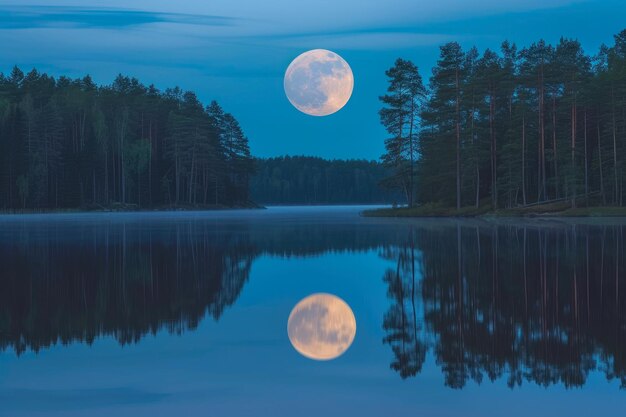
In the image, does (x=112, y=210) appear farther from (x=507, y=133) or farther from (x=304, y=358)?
(x=304, y=358)

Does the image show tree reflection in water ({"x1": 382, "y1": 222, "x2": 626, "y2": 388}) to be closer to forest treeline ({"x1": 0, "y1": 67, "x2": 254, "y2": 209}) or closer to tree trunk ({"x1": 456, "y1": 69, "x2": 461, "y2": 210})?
tree trunk ({"x1": 456, "y1": 69, "x2": 461, "y2": 210})

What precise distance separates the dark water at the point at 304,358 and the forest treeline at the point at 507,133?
45.4 m

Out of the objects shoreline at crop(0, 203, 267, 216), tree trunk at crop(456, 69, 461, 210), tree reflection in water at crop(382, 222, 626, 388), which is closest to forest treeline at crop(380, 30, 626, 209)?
tree trunk at crop(456, 69, 461, 210)

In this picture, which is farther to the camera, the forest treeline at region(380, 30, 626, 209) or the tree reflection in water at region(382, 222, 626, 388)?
the forest treeline at region(380, 30, 626, 209)

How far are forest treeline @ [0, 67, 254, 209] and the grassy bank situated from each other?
170 ft

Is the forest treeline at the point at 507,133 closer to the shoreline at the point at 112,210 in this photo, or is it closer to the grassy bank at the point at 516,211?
the grassy bank at the point at 516,211

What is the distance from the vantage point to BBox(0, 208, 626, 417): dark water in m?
8.02

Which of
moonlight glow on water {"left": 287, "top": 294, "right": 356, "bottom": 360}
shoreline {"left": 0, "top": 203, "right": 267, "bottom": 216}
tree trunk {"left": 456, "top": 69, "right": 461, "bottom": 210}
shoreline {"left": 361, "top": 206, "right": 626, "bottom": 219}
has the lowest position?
moonlight glow on water {"left": 287, "top": 294, "right": 356, "bottom": 360}

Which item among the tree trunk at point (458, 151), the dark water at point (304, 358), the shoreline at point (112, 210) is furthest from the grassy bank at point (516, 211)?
the shoreline at point (112, 210)

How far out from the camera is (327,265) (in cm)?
2328

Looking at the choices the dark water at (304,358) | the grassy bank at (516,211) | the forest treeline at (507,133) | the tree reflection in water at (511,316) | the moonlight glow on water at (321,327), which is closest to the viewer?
the dark water at (304,358)

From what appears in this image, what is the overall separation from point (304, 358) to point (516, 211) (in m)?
58.6

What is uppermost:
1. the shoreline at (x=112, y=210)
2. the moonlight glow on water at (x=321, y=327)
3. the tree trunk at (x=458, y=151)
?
the tree trunk at (x=458, y=151)

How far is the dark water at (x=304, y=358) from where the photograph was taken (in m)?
8.02
